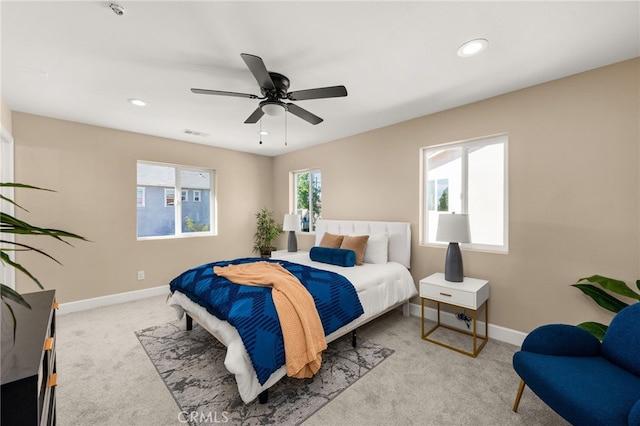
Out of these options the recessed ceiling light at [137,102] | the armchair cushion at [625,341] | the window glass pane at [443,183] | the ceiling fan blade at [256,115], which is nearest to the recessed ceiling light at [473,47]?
the window glass pane at [443,183]

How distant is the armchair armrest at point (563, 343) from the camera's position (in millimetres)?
1744

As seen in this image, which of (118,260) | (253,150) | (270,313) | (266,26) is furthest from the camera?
(253,150)

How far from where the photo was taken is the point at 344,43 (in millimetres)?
2018

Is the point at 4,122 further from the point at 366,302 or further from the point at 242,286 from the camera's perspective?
the point at 366,302

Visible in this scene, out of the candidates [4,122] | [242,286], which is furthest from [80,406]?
[4,122]

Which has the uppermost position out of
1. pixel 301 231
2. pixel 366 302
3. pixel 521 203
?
pixel 521 203

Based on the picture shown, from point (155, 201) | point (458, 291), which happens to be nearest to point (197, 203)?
point (155, 201)

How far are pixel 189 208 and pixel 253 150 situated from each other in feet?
5.21

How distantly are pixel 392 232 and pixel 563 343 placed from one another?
2124 mm

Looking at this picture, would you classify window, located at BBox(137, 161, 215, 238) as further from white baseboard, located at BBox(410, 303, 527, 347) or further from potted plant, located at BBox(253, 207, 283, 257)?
white baseboard, located at BBox(410, 303, 527, 347)

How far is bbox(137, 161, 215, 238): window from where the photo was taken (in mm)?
4355

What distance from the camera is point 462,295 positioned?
2.63 m

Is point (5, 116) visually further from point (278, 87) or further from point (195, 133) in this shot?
point (278, 87)

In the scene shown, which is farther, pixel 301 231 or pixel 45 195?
pixel 301 231
